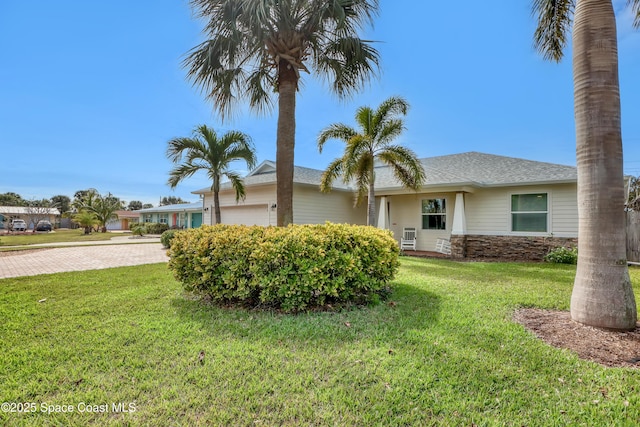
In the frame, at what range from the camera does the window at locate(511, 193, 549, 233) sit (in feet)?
37.2

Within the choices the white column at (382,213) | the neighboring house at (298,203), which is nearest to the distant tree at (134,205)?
the neighboring house at (298,203)

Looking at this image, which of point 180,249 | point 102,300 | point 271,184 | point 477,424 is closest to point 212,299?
point 180,249

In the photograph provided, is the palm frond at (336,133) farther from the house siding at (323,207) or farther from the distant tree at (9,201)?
the distant tree at (9,201)

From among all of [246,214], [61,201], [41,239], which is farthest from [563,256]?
[61,201]

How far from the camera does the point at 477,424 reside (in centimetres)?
209

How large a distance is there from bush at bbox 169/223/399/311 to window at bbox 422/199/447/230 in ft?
31.3

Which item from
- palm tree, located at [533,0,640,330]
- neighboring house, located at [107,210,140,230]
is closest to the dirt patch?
palm tree, located at [533,0,640,330]

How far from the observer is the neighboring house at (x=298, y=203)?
14060 millimetres

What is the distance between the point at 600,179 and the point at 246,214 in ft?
48.2

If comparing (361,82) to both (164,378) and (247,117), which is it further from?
(164,378)

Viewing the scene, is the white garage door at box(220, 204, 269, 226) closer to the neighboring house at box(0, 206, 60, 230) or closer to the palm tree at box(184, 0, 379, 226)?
the palm tree at box(184, 0, 379, 226)

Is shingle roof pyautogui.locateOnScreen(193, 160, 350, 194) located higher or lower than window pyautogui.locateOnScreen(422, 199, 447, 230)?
higher

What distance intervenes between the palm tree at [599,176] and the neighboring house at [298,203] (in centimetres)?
1048

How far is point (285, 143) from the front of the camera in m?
6.69
